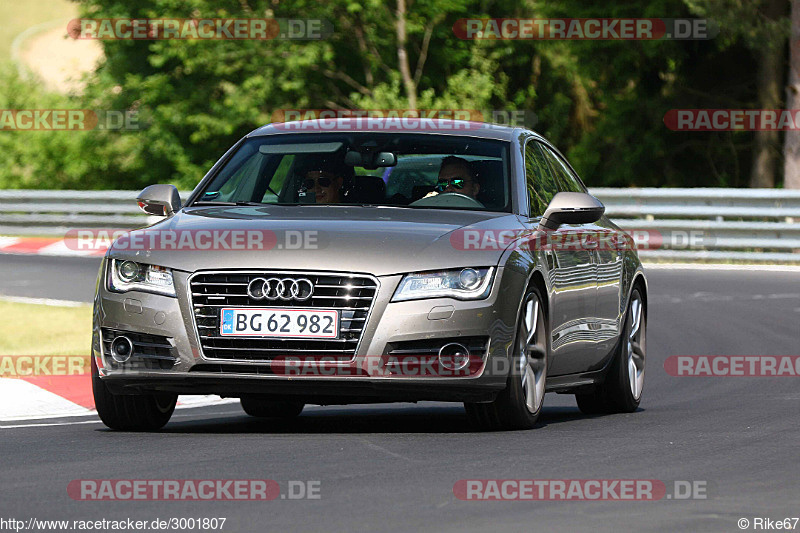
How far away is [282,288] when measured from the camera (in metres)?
8.04

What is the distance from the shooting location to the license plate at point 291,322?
26.4 feet

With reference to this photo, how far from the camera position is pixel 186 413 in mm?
10453

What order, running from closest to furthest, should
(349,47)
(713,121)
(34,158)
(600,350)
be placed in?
(600,350), (713,121), (349,47), (34,158)

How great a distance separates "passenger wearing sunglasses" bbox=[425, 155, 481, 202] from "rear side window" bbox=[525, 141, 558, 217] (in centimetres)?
32

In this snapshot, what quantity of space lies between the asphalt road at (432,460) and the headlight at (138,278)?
2.41 ft

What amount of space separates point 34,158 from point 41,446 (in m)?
42.3

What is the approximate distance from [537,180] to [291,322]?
7.34 ft

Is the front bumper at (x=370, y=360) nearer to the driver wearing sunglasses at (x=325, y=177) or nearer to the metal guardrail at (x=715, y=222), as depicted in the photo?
the driver wearing sunglasses at (x=325, y=177)

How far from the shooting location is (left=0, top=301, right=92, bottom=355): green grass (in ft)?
45.0

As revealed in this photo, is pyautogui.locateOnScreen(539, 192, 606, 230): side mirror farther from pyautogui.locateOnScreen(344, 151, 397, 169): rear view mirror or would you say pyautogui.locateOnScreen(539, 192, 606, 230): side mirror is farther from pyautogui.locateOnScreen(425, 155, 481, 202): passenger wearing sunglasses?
pyautogui.locateOnScreen(344, 151, 397, 169): rear view mirror

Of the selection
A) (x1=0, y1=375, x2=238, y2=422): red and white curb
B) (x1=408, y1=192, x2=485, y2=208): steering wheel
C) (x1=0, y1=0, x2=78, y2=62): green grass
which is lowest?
(x1=0, y1=0, x2=78, y2=62): green grass

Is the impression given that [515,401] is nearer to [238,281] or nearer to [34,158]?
[238,281]

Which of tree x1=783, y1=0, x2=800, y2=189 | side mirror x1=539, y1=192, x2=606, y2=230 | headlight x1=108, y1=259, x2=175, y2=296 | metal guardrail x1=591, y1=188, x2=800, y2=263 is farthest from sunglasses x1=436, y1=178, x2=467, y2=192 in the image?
tree x1=783, y1=0, x2=800, y2=189

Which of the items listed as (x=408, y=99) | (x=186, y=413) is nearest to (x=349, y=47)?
(x=408, y=99)
